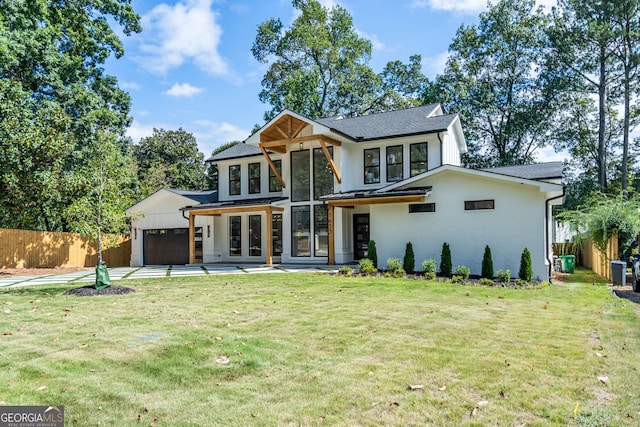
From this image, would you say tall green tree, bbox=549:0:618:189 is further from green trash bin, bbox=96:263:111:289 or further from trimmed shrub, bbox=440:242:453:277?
green trash bin, bbox=96:263:111:289

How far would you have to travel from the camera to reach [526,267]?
13.6 meters

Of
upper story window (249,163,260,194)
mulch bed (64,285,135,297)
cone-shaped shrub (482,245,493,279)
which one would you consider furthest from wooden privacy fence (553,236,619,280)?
mulch bed (64,285,135,297)

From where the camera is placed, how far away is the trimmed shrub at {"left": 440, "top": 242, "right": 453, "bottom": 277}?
47.5 feet

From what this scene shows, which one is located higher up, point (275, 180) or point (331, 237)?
point (275, 180)

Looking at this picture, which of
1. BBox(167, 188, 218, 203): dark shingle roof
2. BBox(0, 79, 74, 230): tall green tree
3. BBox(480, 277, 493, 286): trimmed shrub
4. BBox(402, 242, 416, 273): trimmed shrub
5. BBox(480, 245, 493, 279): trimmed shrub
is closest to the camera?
BBox(480, 277, 493, 286): trimmed shrub

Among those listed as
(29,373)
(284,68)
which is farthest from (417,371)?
(284,68)

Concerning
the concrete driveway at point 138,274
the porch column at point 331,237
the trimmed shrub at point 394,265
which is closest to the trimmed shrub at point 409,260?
the trimmed shrub at point 394,265

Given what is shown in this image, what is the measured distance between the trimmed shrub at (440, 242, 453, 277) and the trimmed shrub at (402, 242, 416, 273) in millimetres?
1012

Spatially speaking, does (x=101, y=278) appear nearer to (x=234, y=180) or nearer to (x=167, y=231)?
(x=234, y=180)

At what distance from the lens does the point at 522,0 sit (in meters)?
30.2

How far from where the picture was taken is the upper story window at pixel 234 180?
74.0 feet

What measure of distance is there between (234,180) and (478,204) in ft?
41.8

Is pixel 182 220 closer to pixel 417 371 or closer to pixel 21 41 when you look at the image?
pixel 21 41

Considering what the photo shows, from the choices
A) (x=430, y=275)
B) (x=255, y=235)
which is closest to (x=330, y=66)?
(x=255, y=235)
